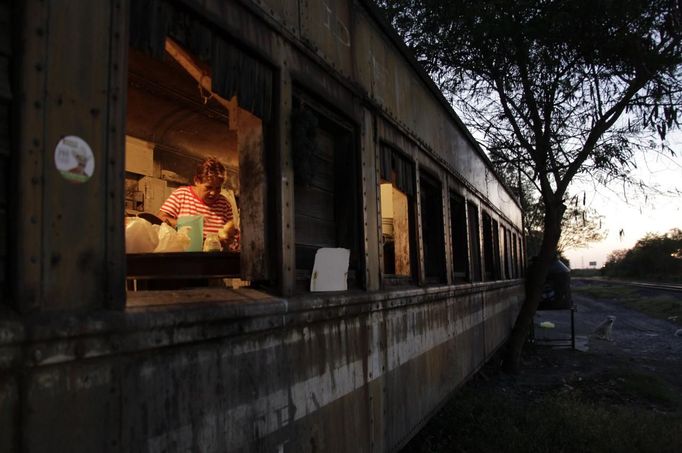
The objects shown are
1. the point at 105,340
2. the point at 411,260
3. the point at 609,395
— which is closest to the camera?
the point at 105,340

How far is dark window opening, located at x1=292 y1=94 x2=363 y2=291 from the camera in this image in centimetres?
295

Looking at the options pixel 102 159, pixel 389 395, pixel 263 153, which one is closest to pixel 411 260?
pixel 389 395

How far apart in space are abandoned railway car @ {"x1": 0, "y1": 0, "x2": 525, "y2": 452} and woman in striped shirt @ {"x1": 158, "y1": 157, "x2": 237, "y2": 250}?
0.49 metres

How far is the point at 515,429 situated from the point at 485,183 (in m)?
5.09

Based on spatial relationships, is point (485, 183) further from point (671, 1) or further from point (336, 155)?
point (336, 155)

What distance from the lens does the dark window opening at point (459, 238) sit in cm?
725

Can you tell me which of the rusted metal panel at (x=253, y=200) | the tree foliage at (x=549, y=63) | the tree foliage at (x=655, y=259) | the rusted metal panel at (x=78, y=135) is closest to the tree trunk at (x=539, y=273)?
the tree foliage at (x=549, y=63)

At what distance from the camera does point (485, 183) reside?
32.0 feet

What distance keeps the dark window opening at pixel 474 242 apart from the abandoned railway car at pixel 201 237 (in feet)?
7.47

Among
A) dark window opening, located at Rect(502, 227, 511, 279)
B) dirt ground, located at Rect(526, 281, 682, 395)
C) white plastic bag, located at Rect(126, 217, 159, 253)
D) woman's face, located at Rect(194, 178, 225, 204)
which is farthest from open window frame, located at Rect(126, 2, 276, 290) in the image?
dark window opening, located at Rect(502, 227, 511, 279)

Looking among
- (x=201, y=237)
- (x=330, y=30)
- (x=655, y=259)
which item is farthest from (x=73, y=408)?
(x=655, y=259)

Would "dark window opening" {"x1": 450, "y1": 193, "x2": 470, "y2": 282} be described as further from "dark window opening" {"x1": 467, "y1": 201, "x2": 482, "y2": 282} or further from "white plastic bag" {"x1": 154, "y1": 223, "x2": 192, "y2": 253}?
"white plastic bag" {"x1": 154, "y1": 223, "x2": 192, "y2": 253}

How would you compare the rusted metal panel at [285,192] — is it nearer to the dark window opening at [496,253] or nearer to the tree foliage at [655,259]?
the dark window opening at [496,253]

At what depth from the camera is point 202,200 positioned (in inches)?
148
